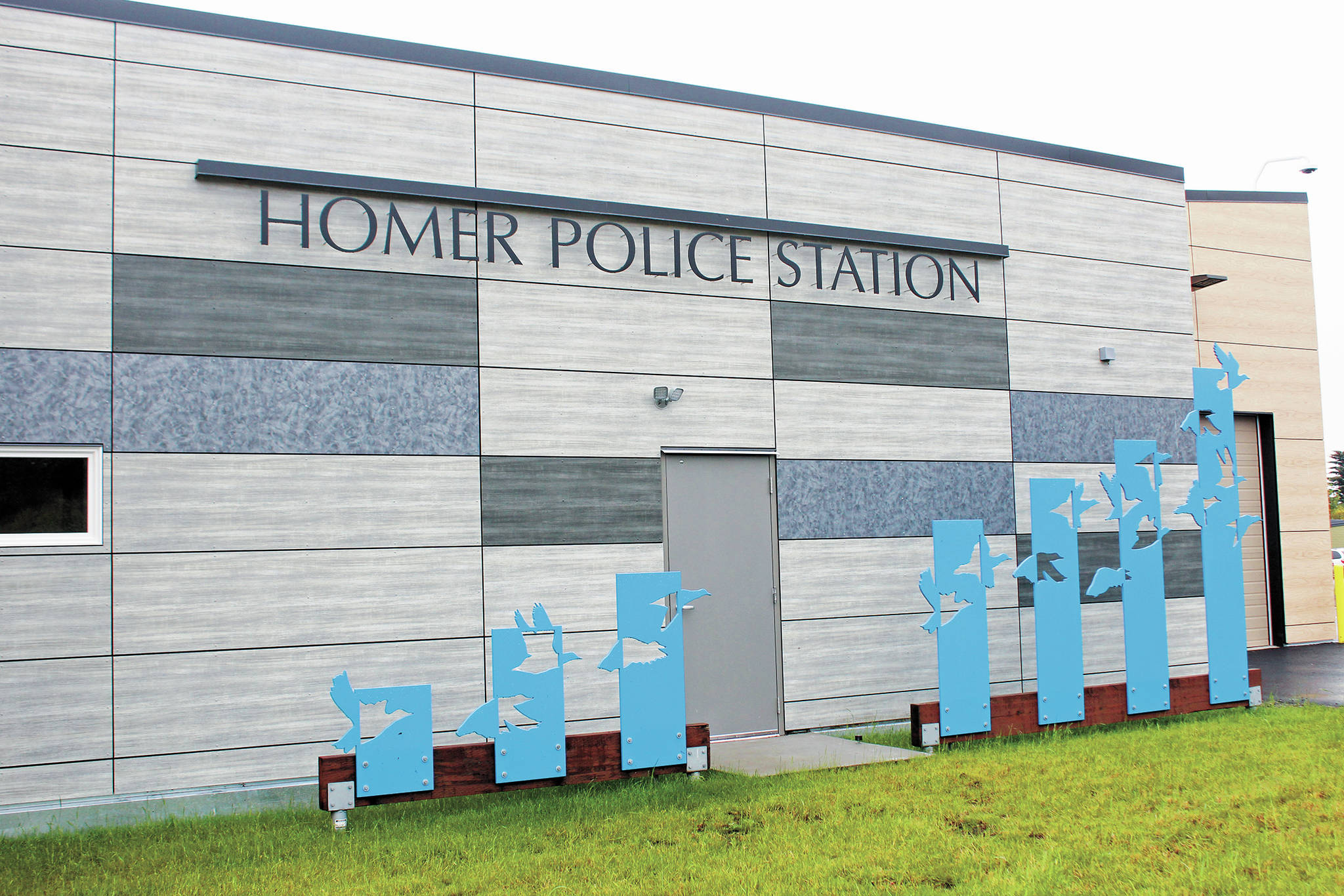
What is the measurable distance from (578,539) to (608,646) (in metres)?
0.85

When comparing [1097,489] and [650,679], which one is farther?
[1097,489]

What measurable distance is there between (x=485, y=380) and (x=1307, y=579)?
1216cm

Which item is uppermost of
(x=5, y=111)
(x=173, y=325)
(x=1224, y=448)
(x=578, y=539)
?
(x=5, y=111)

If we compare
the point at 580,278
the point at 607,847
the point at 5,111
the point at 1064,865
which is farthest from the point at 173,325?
the point at 1064,865

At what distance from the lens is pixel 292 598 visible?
7137 mm

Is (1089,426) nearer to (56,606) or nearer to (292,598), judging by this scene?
(292,598)

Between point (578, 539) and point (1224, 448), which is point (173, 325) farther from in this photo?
point (1224, 448)

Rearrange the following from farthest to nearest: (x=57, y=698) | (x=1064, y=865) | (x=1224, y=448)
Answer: (x=1224, y=448) → (x=57, y=698) → (x=1064, y=865)

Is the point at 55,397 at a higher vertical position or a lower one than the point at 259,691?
higher

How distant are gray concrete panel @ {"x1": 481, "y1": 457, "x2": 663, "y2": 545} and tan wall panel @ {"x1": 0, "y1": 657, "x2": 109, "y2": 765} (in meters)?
2.65

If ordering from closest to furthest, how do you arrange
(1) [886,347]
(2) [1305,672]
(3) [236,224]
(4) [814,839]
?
(4) [814,839] < (3) [236,224] < (1) [886,347] < (2) [1305,672]

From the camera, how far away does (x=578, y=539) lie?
26.2ft

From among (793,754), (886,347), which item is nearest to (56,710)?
(793,754)

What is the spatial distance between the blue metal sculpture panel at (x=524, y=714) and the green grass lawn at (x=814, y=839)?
0.77 ft
